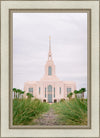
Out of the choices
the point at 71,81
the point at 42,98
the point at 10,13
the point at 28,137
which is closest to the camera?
the point at 28,137

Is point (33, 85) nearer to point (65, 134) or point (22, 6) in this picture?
point (65, 134)

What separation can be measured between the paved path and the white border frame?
14 cm

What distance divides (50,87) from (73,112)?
2.07 ft

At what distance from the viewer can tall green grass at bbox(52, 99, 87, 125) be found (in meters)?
2.50

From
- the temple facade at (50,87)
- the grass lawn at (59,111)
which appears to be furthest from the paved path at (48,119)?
the temple facade at (50,87)

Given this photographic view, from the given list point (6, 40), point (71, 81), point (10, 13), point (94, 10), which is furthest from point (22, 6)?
point (71, 81)

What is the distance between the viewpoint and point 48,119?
2.58 meters

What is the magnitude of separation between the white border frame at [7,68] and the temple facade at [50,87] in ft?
1.38

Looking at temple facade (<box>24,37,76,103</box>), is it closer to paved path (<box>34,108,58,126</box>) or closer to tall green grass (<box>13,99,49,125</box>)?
tall green grass (<box>13,99,49,125</box>)

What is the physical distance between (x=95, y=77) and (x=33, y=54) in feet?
3.45

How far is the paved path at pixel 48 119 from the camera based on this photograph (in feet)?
8.30

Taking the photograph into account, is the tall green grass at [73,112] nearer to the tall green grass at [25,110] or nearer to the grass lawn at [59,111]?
the grass lawn at [59,111]

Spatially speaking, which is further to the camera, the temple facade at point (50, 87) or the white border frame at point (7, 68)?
the temple facade at point (50, 87)

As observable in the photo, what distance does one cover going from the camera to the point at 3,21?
2.53 metres
